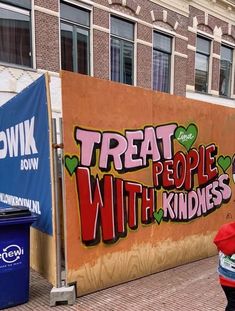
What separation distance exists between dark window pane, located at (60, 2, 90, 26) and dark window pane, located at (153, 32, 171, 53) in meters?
3.98

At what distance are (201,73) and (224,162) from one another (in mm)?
13438

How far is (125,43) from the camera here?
49.4 ft

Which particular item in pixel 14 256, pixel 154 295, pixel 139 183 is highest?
pixel 139 183

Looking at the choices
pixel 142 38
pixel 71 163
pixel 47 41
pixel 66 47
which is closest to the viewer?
pixel 71 163

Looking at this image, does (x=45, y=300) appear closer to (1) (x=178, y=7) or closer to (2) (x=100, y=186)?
(2) (x=100, y=186)

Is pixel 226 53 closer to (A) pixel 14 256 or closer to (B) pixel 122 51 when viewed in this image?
(B) pixel 122 51

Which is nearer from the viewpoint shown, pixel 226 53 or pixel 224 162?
pixel 224 162

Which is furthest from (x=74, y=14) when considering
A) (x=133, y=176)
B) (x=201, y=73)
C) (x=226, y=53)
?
(x=226, y=53)

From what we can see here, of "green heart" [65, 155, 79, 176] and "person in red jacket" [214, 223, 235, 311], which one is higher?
"green heart" [65, 155, 79, 176]

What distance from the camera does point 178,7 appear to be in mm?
16875

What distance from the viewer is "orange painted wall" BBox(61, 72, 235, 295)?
4.22 m

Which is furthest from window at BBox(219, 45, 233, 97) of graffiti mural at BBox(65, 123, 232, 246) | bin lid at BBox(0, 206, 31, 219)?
bin lid at BBox(0, 206, 31, 219)

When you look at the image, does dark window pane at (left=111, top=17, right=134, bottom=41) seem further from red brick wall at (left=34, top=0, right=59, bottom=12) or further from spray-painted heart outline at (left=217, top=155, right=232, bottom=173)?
spray-painted heart outline at (left=217, top=155, right=232, bottom=173)

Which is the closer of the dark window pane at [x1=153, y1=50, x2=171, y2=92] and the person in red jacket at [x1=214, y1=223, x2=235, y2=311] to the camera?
the person in red jacket at [x1=214, y1=223, x2=235, y2=311]
